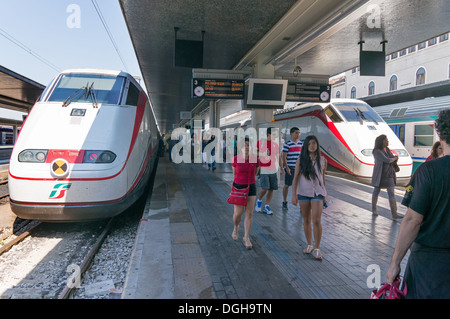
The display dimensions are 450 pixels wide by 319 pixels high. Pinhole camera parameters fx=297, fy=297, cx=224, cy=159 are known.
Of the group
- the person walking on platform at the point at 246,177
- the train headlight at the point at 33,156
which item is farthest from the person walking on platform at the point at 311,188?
the train headlight at the point at 33,156

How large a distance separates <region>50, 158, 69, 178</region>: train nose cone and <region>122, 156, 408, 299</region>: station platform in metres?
1.51

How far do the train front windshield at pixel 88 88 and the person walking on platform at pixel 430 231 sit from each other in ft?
17.3

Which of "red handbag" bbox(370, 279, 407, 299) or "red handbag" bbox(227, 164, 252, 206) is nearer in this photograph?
"red handbag" bbox(370, 279, 407, 299)

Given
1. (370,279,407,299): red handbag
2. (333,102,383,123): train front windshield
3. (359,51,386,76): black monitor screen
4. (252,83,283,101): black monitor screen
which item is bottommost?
(370,279,407,299): red handbag

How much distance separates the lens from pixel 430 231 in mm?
1793

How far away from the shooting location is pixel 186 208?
6453 mm

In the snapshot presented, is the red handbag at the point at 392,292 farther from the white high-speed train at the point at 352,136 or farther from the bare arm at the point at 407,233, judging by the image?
the white high-speed train at the point at 352,136

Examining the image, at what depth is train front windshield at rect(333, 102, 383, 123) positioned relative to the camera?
10.9m

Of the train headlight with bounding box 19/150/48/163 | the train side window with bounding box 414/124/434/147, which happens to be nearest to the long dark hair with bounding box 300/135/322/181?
the train headlight with bounding box 19/150/48/163

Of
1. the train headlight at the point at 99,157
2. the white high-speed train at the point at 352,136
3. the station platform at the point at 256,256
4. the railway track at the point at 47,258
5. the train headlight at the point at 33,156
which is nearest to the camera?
the station platform at the point at 256,256

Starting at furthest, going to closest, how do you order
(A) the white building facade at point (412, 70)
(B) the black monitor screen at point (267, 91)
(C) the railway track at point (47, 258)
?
(A) the white building facade at point (412, 70) < (B) the black monitor screen at point (267, 91) < (C) the railway track at point (47, 258)

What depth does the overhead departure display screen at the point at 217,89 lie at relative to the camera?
9617mm

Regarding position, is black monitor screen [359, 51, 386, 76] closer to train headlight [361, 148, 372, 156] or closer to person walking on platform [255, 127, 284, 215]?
train headlight [361, 148, 372, 156]
